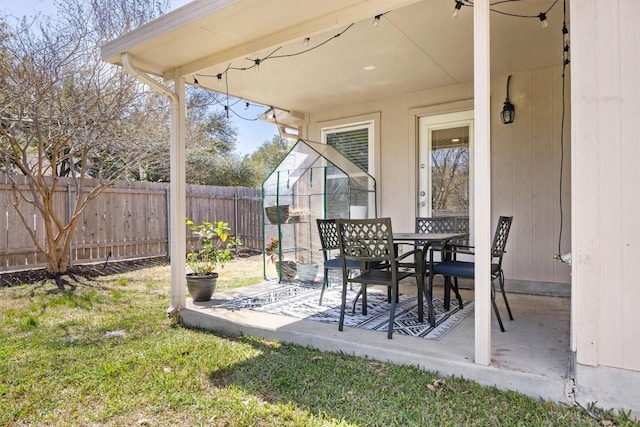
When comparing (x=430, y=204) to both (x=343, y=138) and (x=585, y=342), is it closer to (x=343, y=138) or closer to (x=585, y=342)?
(x=343, y=138)

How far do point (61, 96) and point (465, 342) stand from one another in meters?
5.63

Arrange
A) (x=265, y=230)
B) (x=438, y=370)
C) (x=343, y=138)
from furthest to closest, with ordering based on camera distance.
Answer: (x=343, y=138), (x=265, y=230), (x=438, y=370)

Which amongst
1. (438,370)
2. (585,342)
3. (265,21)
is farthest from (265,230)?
(585,342)

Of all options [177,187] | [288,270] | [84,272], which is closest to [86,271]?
[84,272]

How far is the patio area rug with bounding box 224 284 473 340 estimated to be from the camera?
3.05m

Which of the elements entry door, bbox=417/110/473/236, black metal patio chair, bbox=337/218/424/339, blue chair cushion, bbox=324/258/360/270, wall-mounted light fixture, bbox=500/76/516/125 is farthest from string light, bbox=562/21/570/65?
blue chair cushion, bbox=324/258/360/270


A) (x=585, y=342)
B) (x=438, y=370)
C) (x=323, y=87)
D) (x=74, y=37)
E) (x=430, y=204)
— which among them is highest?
(x=74, y=37)

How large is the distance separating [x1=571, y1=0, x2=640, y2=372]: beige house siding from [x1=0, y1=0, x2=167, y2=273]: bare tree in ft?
18.1

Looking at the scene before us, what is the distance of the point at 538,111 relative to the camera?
169 inches

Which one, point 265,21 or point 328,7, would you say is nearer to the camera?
point 328,7

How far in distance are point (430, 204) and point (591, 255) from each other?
316 centimetres

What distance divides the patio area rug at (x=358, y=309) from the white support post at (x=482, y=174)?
0.62 metres

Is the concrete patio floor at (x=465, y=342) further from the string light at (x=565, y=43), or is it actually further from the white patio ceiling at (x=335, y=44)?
the string light at (x=565, y=43)

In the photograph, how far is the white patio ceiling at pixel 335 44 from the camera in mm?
2777
